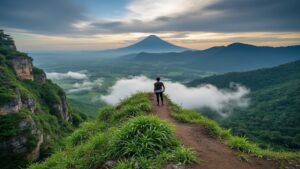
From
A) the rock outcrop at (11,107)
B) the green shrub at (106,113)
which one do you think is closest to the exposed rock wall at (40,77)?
the rock outcrop at (11,107)

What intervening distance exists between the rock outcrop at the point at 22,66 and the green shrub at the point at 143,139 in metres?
76.9

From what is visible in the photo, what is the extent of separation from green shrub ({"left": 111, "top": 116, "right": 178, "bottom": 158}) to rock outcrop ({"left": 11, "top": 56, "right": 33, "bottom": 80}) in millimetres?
76912

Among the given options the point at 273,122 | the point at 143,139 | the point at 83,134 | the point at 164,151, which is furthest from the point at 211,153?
the point at 273,122

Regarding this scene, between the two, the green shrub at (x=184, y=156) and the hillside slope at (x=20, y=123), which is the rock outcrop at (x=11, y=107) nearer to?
the hillside slope at (x=20, y=123)

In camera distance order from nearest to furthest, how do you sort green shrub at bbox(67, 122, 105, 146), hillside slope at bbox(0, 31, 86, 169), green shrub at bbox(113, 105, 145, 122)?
green shrub at bbox(67, 122, 105, 146) < green shrub at bbox(113, 105, 145, 122) < hillside slope at bbox(0, 31, 86, 169)

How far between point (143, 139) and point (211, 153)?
2.41 metres

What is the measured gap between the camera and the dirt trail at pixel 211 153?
660 centimetres

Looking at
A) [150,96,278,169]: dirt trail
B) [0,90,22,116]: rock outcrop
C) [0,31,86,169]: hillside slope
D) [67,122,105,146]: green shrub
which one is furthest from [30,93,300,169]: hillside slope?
[0,90,22,116]: rock outcrop

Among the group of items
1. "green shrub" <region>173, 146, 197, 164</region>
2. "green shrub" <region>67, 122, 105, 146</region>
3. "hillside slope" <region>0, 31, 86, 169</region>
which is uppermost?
"green shrub" <region>173, 146, 197, 164</region>

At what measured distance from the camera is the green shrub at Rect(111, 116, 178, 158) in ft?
22.2

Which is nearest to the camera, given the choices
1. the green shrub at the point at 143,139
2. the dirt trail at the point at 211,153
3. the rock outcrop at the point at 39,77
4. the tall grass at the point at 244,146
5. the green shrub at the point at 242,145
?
the dirt trail at the point at 211,153

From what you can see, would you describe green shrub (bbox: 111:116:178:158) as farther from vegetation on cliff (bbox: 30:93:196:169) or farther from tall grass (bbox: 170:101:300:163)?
tall grass (bbox: 170:101:300:163)

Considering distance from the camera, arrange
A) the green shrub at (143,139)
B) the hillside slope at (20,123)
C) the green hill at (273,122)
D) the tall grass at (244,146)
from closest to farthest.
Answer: the green shrub at (143,139), the tall grass at (244,146), the hillside slope at (20,123), the green hill at (273,122)

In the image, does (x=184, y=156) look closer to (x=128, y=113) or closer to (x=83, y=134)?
(x=128, y=113)
